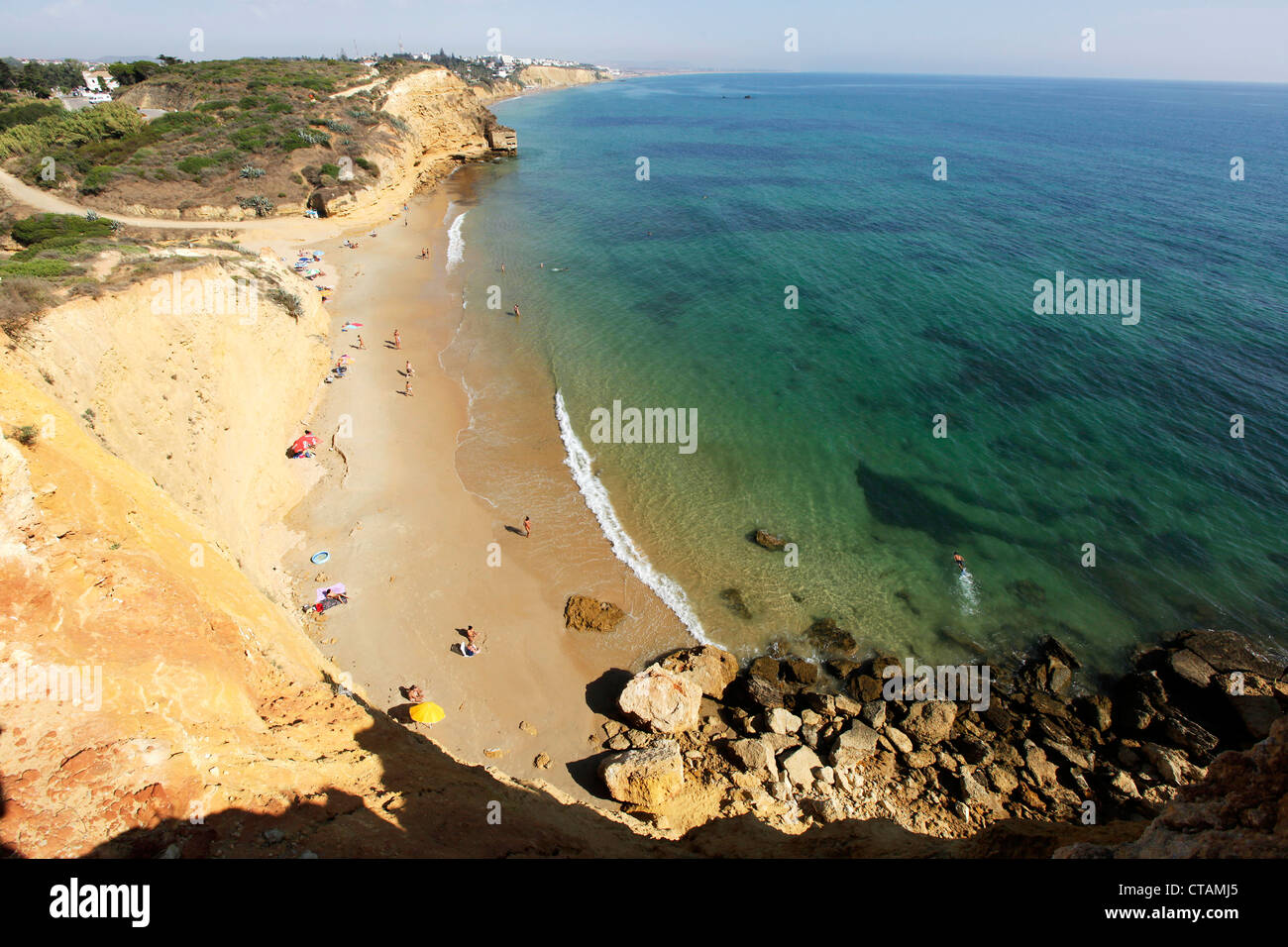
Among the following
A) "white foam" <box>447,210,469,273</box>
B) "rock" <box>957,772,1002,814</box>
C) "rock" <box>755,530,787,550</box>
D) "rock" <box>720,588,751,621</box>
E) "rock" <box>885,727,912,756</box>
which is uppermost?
"white foam" <box>447,210,469,273</box>

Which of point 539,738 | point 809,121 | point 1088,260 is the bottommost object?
point 539,738

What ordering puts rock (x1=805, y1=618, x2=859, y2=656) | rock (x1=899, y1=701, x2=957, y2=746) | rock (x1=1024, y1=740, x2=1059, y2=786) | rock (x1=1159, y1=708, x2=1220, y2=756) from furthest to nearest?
1. rock (x1=805, y1=618, x2=859, y2=656)
2. rock (x1=899, y1=701, x2=957, y2=746)
3. rock (x1=1159, y1=708, x2=1220, y2=756)
4. rock (x1=1024, y1=740, x2=1059, y2=786)

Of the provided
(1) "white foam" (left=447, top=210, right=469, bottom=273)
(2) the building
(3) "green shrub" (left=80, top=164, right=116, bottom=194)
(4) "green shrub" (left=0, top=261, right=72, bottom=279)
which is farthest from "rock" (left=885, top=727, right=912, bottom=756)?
(2) the building

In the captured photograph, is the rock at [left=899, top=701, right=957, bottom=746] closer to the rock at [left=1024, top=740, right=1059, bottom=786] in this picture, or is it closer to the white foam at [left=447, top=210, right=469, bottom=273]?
the rock at [left=1024, top=740, right=1059, bottom=786]

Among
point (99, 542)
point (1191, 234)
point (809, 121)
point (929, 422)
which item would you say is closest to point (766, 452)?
point (929, 422)

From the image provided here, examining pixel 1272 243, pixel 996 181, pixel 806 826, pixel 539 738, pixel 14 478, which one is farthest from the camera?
pixel 996 181
